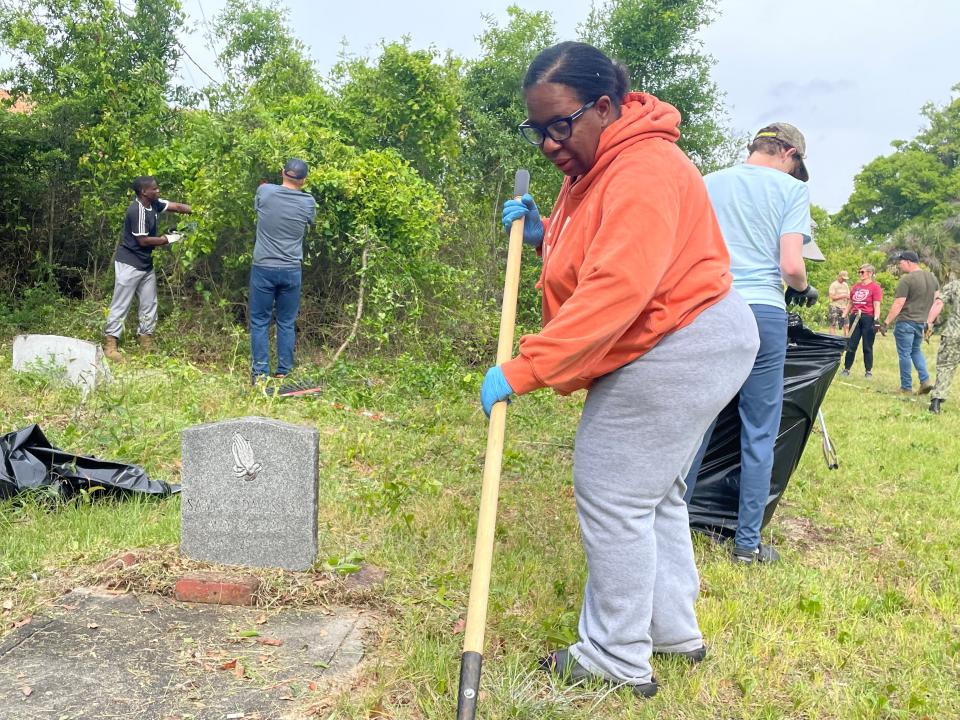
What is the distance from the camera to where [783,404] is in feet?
13.8

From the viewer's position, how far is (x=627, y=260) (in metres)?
2.27

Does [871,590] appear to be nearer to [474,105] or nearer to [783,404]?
[783,404]

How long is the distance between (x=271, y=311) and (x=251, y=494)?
431cm


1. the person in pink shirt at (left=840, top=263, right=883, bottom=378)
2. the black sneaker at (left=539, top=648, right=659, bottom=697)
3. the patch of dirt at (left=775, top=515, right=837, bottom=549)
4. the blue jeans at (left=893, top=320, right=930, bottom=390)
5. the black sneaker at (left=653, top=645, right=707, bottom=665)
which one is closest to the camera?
the black sneaker at (left=539, top=648, right=659, bottom=697)

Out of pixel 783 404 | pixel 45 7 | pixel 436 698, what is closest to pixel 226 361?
pixel 45 7

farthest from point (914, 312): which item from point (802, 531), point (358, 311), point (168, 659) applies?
point (168, 659)

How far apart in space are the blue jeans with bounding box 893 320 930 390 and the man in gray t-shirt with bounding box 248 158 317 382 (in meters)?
7.86

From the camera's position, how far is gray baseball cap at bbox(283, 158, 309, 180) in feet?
24.2

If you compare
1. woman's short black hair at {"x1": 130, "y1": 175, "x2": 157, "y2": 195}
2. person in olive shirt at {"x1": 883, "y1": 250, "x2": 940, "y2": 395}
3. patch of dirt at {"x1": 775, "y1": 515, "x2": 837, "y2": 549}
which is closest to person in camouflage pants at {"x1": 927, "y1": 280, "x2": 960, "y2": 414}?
person in olive shirt at {"x1": 883, "y1": 250, "x2": 940, "y2": 395}

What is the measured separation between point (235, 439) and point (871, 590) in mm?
2894

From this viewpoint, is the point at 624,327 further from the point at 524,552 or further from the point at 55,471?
the point at 55,471

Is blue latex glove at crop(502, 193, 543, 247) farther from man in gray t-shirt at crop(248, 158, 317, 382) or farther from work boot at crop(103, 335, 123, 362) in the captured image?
work boot at crop(103, 335, 123, 362)

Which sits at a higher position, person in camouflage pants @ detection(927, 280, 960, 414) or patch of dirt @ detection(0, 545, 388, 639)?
person in camouflage pants @ detection(927, 280, 960, 414)

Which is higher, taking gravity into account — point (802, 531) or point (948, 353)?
point (948, 353)
